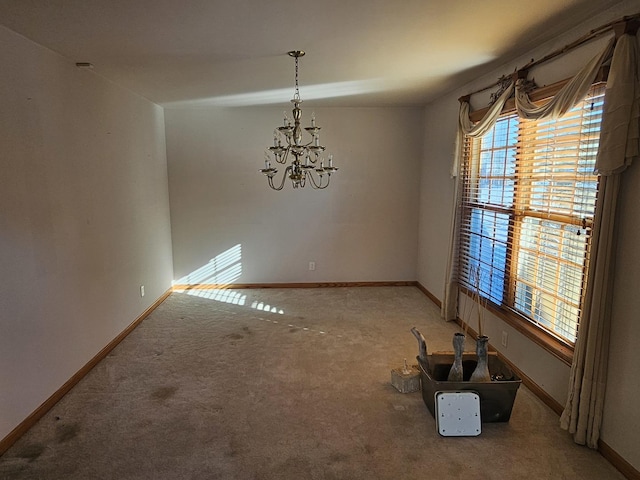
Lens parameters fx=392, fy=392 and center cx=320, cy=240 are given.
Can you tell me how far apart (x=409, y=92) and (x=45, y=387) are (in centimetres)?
397

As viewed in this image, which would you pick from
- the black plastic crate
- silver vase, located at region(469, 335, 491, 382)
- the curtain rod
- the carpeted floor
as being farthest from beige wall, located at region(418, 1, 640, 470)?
silver vase, located at region(469, 335, 491, 382)

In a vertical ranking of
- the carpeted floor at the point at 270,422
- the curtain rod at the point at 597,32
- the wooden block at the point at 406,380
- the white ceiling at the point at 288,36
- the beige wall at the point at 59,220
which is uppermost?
the white ceiling at the point at 288,36

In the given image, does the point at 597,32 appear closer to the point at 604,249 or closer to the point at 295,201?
the point at 604,249

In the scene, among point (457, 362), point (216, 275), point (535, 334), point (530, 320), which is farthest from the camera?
point (216, 275)

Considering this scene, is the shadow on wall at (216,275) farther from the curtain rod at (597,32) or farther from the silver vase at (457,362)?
the curtain rod at (597,32)

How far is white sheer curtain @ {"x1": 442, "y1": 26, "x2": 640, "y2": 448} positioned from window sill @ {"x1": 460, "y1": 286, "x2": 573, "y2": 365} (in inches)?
9.7

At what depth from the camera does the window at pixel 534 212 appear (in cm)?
228

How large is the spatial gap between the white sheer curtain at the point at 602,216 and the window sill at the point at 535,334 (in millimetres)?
246

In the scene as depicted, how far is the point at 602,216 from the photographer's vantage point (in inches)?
78.4

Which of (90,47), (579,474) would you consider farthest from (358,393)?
(90,47)

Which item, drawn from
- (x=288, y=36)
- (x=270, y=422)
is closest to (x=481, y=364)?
(x=270, y=422)

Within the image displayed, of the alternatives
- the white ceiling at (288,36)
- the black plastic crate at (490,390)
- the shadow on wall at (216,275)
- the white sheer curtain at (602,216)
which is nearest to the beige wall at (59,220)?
the white ceiling at (288,36)

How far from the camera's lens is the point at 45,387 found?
99.6 inches

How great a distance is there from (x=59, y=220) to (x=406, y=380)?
2639 millimetres
